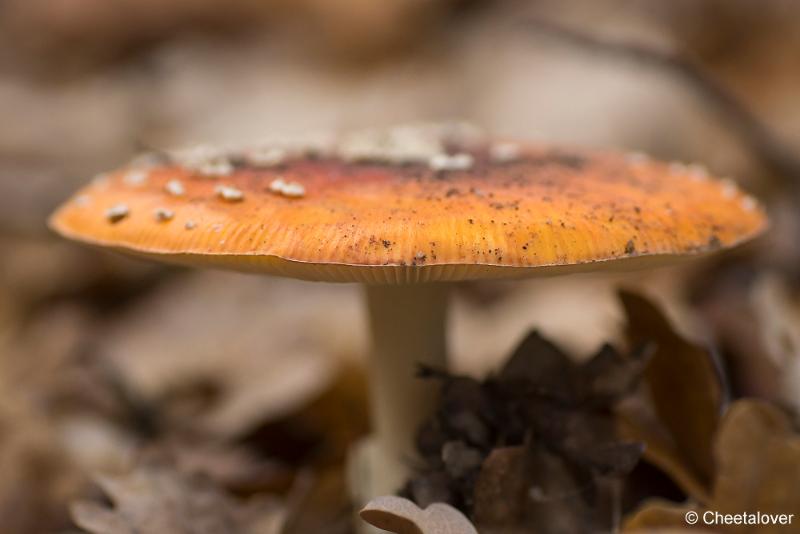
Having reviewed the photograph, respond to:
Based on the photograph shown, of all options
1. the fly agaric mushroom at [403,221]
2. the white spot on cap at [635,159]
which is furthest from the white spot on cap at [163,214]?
the white spot on cap at [635,159]

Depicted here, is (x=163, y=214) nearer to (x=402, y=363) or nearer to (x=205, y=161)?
(x=205, y=161)

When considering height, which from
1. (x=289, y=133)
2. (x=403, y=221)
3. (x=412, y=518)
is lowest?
(x=412, y=518)

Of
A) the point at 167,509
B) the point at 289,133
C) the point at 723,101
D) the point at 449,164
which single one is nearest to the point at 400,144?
the point at 449,164

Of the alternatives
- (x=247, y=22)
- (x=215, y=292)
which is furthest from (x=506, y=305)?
(x=247, y=22)

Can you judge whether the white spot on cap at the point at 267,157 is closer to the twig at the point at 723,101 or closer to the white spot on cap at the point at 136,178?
the white spot on cap at the point at 136,178

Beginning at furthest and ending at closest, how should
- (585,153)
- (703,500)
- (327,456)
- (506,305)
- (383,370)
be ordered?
(506,305) → (327,456) → (585,153) → (383,370) → (703,500)

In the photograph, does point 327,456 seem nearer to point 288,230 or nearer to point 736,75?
point 288,230
